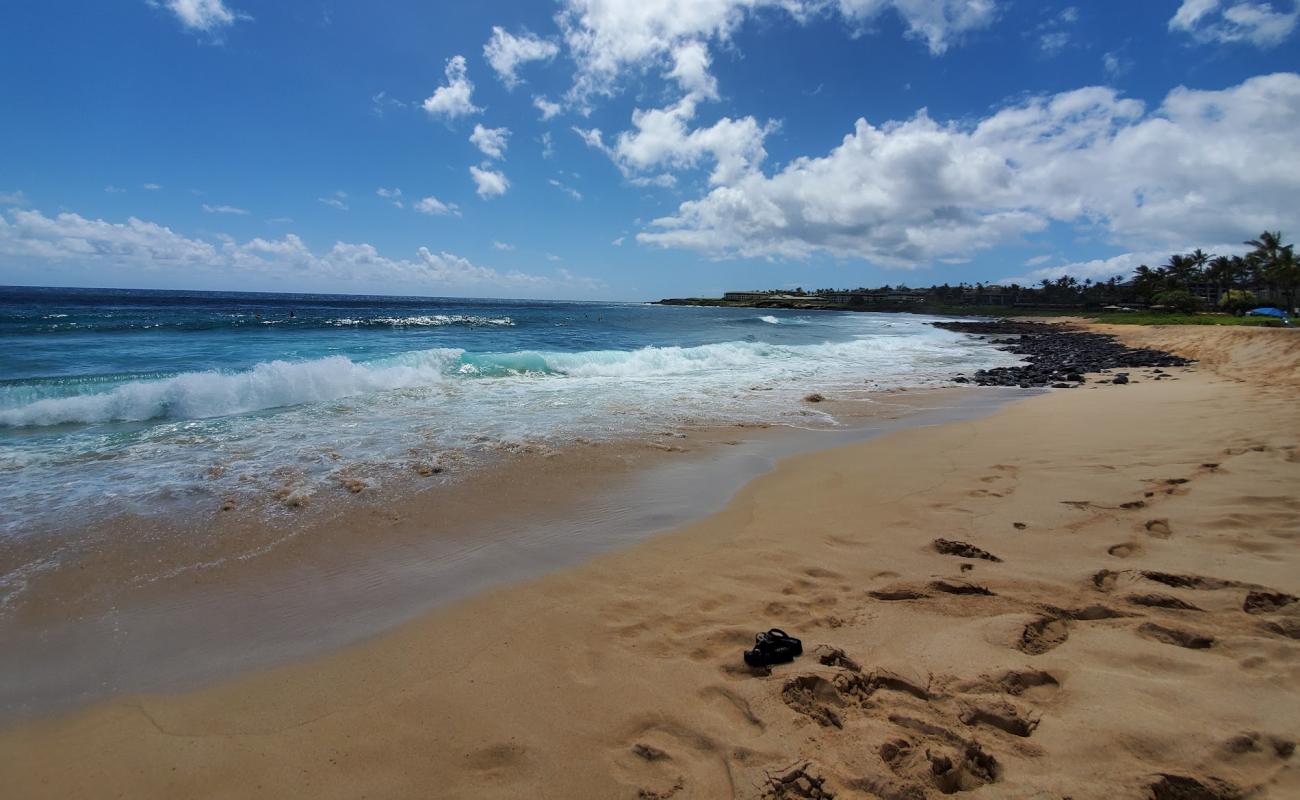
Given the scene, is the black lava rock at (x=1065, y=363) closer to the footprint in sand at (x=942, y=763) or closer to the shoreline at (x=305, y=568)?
the shoreline at (x=305, y=568)

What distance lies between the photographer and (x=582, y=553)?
4.57m

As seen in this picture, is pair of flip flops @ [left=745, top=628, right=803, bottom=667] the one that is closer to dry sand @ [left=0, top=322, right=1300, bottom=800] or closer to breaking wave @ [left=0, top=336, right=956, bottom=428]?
dry sand @ [left=0, top=322, right=1300, bottom=800]

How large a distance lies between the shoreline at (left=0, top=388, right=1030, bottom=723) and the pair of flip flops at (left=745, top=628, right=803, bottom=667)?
1.91 meters

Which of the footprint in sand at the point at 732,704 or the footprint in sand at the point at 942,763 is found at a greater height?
the footprint in sand at the point at 942,763

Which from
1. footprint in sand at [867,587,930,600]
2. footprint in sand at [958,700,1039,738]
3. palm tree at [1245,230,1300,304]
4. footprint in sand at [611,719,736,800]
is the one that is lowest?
footprint in sand at [611,719,736,800]

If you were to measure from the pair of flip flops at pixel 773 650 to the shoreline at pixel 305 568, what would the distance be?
1915 mm

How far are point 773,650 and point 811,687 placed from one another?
0.28 m

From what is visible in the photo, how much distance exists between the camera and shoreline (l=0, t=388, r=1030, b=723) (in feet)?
10.6

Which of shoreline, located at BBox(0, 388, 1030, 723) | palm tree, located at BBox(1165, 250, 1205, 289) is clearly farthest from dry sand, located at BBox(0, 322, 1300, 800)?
palm tree, located at BBox(1165, 250, 1205, 289)

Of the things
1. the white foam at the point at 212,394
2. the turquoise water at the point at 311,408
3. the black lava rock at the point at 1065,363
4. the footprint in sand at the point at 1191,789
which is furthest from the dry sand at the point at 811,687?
the black lava rock at the point at 1065,363

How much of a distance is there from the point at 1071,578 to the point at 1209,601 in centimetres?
66

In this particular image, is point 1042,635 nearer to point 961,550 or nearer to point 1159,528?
point 961,550

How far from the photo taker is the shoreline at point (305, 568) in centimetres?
322

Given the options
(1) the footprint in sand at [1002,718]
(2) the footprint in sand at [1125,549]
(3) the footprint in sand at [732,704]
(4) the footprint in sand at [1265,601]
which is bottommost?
(3) the footprint in sand at [732,704]
